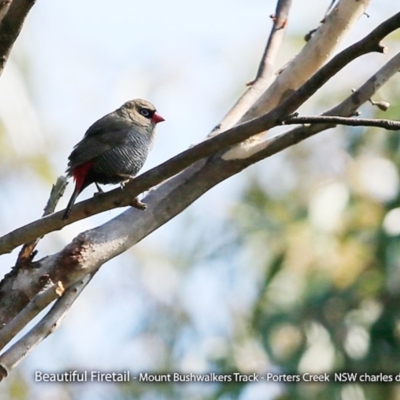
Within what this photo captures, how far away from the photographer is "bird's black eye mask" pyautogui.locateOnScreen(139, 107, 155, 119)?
4.66 meters

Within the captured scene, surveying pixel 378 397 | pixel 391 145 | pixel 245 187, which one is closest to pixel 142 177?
pixel 378 397

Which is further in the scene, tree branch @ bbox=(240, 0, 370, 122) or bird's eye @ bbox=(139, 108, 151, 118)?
bird's eye @ bbox=(139, 108, 151, 118)

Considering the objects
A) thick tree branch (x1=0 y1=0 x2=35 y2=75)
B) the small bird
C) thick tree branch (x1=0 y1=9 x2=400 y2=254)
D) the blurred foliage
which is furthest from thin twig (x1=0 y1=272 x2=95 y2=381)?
the blurred foliage

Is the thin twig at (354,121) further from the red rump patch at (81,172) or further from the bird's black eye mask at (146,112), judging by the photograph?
the bird's black eye mask at (146,112)

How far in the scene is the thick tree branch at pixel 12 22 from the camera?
2.99 m

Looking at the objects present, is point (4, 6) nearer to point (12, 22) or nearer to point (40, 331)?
point (12, 22)

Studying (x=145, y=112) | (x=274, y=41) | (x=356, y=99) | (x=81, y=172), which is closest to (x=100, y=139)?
(x=81, y=172)

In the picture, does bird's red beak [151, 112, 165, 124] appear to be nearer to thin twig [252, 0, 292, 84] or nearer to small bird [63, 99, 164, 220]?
small bird [63, 99, 164, 220]

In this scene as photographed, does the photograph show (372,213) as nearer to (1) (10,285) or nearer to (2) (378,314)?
(2) (378,314)

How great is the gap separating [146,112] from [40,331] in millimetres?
1751

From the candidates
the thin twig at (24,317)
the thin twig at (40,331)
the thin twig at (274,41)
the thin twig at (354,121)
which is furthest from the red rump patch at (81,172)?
the thin twig at (354,121)

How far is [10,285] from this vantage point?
3420mm

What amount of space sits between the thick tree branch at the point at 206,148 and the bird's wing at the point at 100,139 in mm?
962

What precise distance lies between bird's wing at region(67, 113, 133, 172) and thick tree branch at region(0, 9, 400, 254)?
0.96 m
